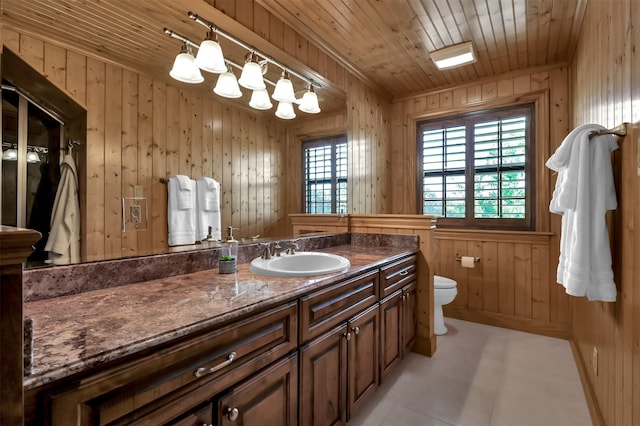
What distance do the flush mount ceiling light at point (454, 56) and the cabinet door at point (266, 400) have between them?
261cm

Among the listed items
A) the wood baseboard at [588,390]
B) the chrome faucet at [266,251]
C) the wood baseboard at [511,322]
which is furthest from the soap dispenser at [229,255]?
the wood baseboard at [511,322]

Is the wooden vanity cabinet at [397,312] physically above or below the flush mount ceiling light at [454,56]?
below

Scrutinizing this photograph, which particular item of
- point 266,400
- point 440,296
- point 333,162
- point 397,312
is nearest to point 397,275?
point 397,312

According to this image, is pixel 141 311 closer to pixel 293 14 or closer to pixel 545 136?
pixel 293 14

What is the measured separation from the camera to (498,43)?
250 centimetres

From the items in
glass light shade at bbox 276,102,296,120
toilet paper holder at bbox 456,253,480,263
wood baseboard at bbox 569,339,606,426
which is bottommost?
wood baseboard at bbox 569,339,606,426

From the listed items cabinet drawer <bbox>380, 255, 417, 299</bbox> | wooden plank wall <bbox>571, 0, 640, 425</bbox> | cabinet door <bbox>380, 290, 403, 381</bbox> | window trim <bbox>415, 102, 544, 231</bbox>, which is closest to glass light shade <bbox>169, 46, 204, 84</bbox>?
cabinet drawer <bbox>380, 255, 417, 299</bbox>

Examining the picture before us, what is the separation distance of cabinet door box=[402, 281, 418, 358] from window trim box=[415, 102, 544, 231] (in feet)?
4.17

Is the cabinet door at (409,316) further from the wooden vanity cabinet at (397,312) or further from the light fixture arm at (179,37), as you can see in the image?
the light fixture arm at (179,37)

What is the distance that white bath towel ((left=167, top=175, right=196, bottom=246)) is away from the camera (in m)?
1.42

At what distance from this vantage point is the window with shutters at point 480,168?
9.68 feet

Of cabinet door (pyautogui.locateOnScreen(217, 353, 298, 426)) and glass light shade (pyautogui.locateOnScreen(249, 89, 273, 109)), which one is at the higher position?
glass light shade (pyautogui.locateOnScreen(249, 89, 273, 109))

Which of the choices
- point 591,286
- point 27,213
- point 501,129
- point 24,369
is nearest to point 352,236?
point 591,286

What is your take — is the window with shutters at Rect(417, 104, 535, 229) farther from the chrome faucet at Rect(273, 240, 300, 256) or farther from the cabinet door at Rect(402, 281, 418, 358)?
the chrome faucet at Rect(273, 240, 300, 256)
